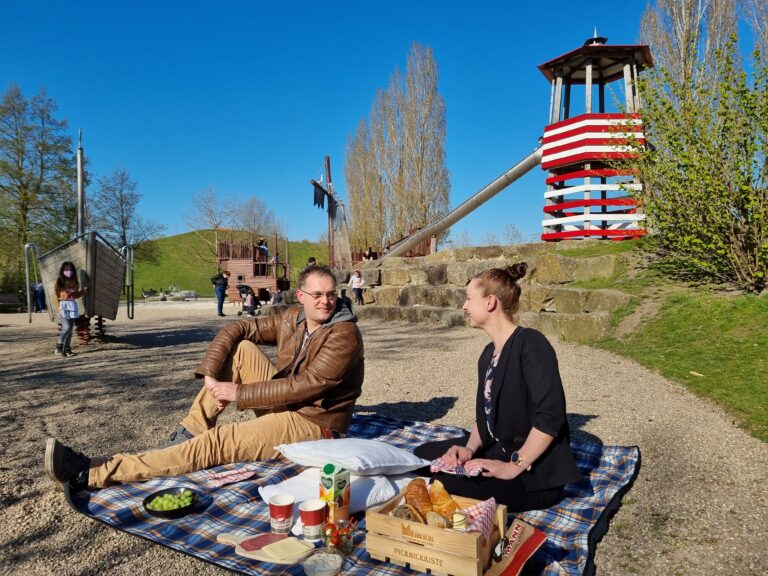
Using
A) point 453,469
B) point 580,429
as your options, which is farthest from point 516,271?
point 580,429

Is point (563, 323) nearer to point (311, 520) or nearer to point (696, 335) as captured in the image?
point (696, 335)

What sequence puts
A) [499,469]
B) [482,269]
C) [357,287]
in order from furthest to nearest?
[357,287] < [482,269] < [499,469]

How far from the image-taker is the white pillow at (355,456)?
9.43 feet

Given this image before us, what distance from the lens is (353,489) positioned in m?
2.81

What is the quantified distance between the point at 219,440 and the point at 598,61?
1470 centimetres

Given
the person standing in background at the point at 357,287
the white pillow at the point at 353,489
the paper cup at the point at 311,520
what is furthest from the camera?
the person standing in background at the point at 357,287

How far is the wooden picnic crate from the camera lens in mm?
2021

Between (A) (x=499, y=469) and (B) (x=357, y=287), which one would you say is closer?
(A) (x=499, y=469)

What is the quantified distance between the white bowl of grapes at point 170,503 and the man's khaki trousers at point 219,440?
285mm

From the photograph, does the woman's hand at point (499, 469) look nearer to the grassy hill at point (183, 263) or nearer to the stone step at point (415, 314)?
the stone step at point (415, 314)

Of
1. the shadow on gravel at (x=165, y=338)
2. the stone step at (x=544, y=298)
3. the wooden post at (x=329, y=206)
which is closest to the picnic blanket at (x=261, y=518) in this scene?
the stone step at (x=544, y=298)

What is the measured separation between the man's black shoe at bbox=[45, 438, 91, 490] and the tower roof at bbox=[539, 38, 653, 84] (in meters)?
14.5

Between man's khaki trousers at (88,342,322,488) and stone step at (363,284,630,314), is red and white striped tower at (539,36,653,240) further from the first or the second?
man's khaki trousers at (88,342,322,488)

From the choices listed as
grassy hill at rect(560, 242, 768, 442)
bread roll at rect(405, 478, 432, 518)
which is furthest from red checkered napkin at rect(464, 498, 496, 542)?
grassy hill at rect(560, 242, 768, 442)
